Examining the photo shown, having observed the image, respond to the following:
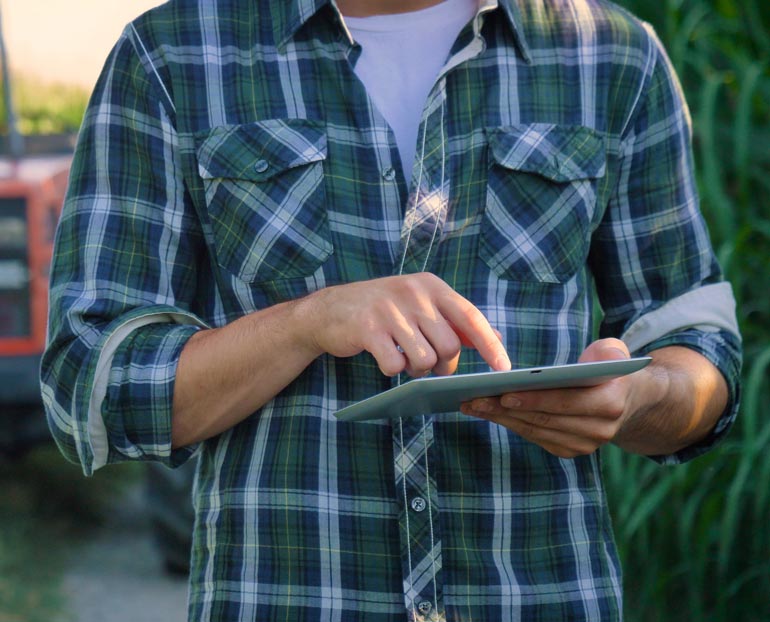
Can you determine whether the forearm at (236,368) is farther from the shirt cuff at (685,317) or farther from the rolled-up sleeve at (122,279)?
the shirt cuff at (685,317)

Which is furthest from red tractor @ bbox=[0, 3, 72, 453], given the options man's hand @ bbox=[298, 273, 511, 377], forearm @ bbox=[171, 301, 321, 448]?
man's hand @ bbox=[298, 273, 511, 377]

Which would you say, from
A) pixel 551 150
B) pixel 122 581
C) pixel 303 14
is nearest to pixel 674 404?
pixel 551 150

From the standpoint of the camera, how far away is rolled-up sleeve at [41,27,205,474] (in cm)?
160

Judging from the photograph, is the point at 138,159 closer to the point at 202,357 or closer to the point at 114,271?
the point at 114,271

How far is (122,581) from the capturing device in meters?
5.63

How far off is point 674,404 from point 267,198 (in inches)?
24.7

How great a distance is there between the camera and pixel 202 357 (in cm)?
159

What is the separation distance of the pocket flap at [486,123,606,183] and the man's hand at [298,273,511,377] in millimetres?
359

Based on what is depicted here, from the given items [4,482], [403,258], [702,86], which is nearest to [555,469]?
[403,258]

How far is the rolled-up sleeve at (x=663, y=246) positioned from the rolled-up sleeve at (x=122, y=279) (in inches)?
24.6

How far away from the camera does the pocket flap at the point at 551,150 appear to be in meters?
1.72

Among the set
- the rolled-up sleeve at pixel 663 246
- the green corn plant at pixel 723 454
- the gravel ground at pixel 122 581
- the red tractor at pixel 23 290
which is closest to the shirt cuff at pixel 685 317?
the rolled-up sleeve at pixel 663 246

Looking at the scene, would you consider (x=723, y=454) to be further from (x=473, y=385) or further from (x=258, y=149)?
(x=473, y=385)

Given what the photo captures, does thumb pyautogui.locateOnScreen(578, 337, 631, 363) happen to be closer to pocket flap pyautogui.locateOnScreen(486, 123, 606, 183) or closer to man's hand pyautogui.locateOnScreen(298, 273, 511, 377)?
man's hand pyautogui.locateOnScreen(298, 273, 511, 377)
